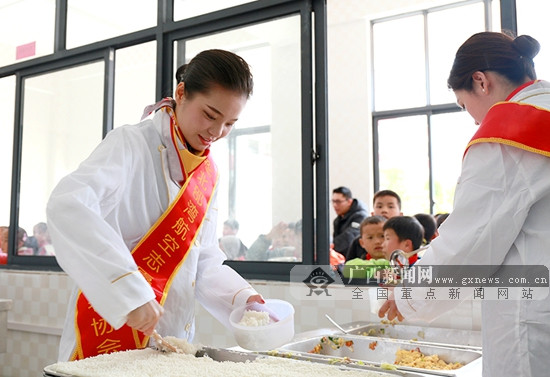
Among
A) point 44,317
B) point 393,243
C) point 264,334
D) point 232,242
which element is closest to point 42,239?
point 44,317

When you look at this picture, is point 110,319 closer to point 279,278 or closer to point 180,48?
point 279,278

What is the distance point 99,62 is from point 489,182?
2.83 meters

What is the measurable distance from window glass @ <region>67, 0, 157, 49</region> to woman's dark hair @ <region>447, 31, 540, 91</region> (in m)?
2.31

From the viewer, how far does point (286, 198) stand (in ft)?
8.72

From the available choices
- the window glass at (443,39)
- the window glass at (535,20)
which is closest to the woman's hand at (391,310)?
the window glass at (535,20)

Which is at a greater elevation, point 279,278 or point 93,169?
point 93,169

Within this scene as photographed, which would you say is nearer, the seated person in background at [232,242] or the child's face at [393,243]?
the child's face at [393,243]

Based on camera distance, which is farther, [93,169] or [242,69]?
[242,69]

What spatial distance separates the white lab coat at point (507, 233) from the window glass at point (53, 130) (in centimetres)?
268

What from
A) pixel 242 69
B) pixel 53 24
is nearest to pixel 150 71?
pixel 53 24

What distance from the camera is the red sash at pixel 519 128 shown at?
3.80ft

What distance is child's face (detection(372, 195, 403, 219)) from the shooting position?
155 inches

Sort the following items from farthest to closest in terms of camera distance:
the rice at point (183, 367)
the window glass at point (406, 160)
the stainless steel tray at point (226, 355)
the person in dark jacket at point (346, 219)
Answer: the window glass at point (406, 160)
the person in dark jacket at point (346, 219)
the stainless steel tray at point (226, 355)
the rice at point (183, 367)

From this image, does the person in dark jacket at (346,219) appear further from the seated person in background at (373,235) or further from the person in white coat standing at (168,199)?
the person in white coat standing at (168,199)
